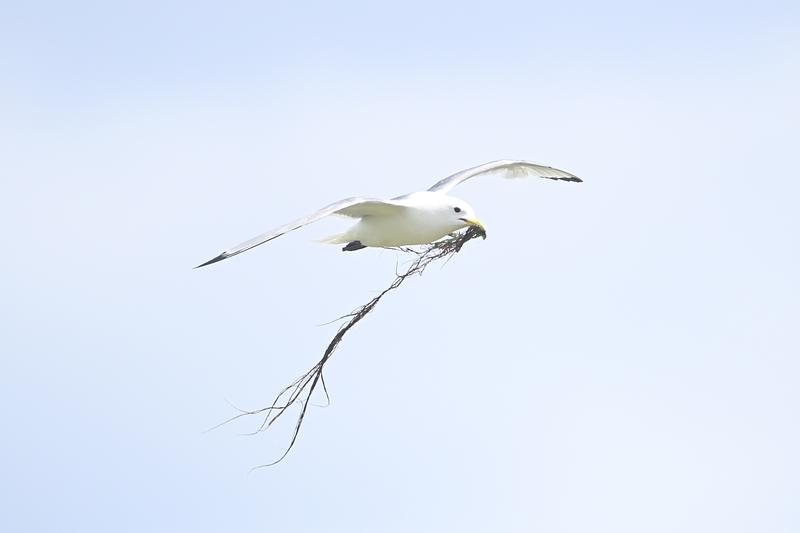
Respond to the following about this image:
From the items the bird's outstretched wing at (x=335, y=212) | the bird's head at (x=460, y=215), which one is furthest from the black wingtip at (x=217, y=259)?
the bird's head at (x=460, y=215)

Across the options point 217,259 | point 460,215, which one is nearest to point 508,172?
point 460,215

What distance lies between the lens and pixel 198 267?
401 inches

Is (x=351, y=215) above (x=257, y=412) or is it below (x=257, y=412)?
above

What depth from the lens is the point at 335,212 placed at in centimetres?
1182

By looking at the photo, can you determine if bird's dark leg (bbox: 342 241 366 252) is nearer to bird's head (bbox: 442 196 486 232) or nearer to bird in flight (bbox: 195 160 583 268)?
bird in flight (bbox: 195 160 583 268)

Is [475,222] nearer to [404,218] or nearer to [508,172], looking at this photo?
[404,218]

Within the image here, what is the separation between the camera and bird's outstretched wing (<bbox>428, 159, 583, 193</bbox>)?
14.2 m

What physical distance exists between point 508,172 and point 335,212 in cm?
428

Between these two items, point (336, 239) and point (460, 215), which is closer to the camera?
point (460, 215)

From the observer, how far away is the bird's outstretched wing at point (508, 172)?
14188 mm

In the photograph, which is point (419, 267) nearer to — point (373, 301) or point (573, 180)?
point (373, 301)

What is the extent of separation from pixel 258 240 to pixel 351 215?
85.9 inches

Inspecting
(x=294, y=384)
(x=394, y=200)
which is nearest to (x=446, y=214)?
(x=394, y=200)

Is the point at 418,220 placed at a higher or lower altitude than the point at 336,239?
higher
